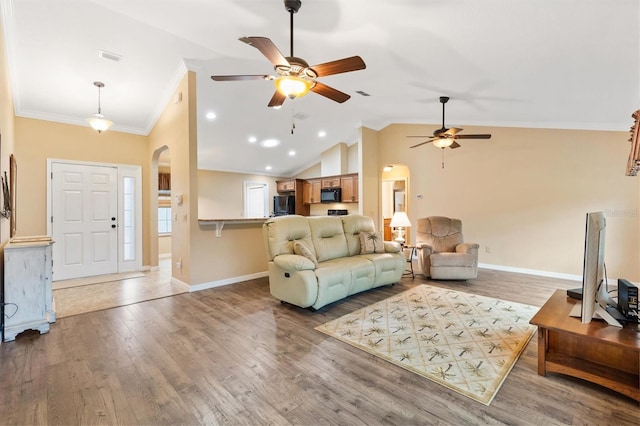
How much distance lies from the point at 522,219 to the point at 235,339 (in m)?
5.31

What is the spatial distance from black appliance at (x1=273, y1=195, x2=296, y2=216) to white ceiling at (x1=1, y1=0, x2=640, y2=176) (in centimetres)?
349

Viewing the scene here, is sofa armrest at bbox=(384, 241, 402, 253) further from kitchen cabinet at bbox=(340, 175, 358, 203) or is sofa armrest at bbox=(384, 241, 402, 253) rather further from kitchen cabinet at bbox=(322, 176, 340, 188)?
kitchen cabinet at bbox=(322, 176, 340, 188)

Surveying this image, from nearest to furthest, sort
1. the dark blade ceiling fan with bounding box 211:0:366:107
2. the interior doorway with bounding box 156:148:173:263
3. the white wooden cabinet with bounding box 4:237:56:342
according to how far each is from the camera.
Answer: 1. the dark blade ceiling fan with bounding box 211:0:366:107
2. the white wooden cabinet with bounding box 4:237:56:342
3. the interior doorway with bounding box 156:148:173:263

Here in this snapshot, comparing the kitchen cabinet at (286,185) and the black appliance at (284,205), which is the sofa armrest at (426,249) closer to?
the black appliance at (284,205)

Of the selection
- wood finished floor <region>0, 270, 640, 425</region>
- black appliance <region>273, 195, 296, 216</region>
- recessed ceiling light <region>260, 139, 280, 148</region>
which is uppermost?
recessed ceiling light <region>260, 139, 280, 148</region>

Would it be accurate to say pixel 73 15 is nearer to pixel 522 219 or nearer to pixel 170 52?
pixel 170 52

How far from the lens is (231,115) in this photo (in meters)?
5.59

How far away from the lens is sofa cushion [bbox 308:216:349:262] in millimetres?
3971

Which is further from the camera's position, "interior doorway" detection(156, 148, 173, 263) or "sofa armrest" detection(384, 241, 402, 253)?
"interior doorway" detection(156, 148, 173, 263)

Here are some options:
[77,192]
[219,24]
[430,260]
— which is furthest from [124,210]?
[430,260]

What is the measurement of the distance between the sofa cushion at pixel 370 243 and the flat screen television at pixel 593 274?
103 inches

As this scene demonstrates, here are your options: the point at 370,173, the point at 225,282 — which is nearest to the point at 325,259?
the point at 225,282

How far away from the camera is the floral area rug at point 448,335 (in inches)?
80.4

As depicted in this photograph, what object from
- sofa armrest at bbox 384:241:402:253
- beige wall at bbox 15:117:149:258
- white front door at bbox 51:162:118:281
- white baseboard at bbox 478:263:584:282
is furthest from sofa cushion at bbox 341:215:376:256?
beige wall at bbox 15:117:149:258
